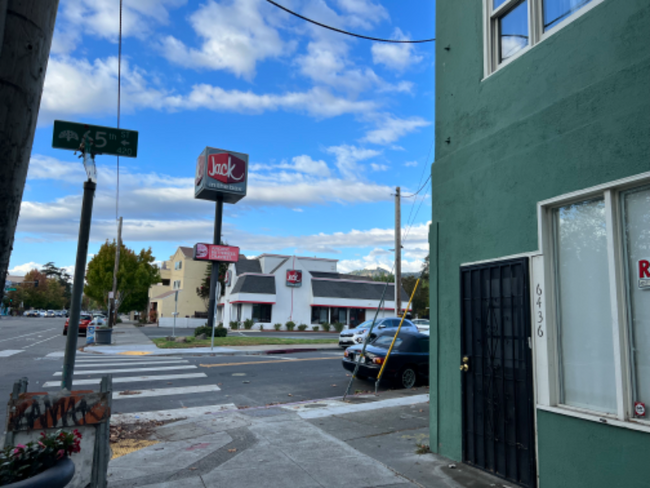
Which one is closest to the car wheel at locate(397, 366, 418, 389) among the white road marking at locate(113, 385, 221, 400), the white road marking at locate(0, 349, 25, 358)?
the white road marking at locate(113, 385, 221, 400)

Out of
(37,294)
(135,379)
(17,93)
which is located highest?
(37,294)

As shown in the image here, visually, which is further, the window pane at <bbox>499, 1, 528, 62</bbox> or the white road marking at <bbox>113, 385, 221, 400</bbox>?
the white road marking at <bbox>113, 385, 221, 400</bbox>

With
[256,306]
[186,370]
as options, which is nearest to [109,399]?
[186,370]

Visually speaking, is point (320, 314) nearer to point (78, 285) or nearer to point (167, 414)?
point (167, 414)

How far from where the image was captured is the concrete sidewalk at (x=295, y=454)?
17.2 feet

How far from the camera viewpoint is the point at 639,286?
405 cm

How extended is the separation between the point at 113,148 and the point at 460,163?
4246mm

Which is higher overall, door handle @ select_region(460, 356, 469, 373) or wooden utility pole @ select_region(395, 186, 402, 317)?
wooden utility pole @ select_region(395, 186, 402, 317)

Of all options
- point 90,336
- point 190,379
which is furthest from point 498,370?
point 90,336

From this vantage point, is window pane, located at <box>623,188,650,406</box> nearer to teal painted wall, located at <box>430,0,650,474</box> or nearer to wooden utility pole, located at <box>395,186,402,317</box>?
teal painted wall, located at <box>430,0,650,474</box>

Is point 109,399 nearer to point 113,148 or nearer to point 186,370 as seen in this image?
point 113,148

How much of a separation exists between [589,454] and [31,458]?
428cm

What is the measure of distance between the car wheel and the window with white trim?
785 cm

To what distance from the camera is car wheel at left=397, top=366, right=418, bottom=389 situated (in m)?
12.3
